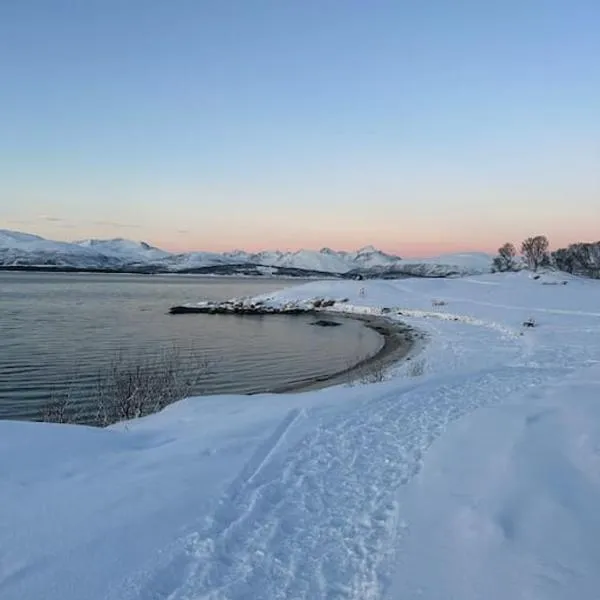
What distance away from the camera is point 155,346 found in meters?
34.5

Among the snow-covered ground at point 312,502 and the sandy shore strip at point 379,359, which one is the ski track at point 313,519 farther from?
the sandy shore strip at point 379,359

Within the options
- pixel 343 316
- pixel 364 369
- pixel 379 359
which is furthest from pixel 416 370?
pixel 343 316

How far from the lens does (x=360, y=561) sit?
499 cm

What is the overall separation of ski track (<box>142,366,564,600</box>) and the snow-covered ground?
0.07ft

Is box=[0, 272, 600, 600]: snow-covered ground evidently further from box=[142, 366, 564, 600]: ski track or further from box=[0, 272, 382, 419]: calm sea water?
box=[0, 272, 382, 419]: calm sea water

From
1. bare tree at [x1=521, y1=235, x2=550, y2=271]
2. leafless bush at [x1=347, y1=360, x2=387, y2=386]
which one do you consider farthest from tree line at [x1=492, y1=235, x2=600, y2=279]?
leafless bush at [x1=347, y1=360, x2=387, y2=386]

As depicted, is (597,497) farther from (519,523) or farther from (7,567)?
(7,567)

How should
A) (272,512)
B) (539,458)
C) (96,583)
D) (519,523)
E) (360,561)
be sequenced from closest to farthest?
(96,583) → (360,561) → (519,523) → (272,512) → (539,458)

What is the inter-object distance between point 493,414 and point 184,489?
21.4 ft

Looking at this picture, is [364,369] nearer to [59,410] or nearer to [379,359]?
[379,359]

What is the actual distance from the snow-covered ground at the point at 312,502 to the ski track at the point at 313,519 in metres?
0.02

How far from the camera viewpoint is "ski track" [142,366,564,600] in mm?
4598

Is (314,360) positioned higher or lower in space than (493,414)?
lower

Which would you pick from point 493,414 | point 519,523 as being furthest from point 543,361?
point 519,523
